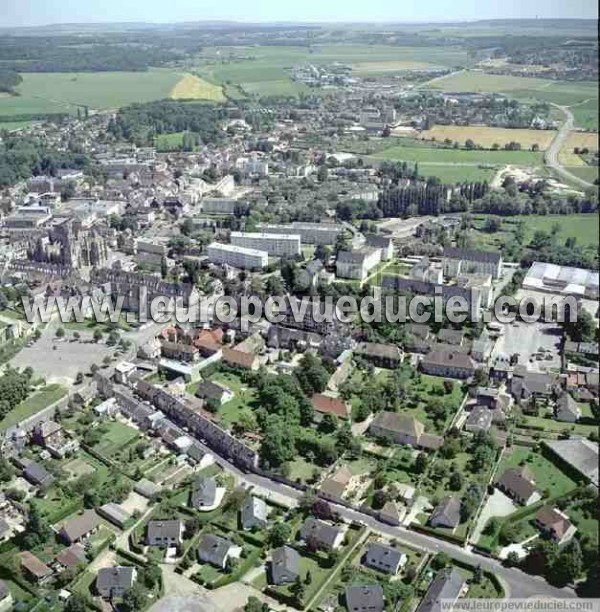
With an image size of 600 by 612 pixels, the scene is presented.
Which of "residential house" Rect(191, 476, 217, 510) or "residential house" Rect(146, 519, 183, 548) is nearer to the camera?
"residential house" Rect(146, 519, 183, 548)

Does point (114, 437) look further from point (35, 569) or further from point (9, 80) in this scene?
point (9, 80)

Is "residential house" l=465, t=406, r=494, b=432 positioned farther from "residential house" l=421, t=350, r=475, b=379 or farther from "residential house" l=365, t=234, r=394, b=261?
"residential house" l=365, t=234, r=394, b=261

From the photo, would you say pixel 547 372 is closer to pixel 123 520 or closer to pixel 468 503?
pixel 468 503

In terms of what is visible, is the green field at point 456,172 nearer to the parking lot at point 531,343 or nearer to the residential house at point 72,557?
the parking lot at point 531,343

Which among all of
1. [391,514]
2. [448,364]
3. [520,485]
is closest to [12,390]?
[391,514]

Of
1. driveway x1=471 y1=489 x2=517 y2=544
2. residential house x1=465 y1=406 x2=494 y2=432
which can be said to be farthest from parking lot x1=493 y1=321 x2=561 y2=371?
driveway x1=471 y1=489 x2=517 y2=544
